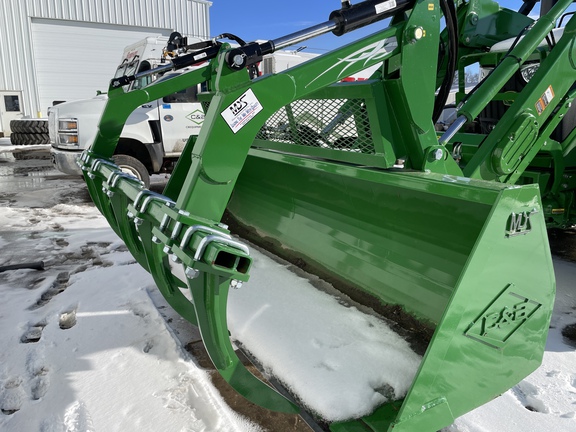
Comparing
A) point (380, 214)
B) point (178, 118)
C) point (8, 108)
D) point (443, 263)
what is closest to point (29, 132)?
point (8, 108)

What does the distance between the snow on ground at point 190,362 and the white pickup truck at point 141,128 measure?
11.0 ft

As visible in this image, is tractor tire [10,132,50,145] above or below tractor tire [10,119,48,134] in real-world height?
below

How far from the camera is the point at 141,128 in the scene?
697cm

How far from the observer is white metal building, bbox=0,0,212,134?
20141 mm

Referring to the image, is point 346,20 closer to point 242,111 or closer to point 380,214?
point 242,111

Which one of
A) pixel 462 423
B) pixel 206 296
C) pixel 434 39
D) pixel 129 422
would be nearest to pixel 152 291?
pixel 129 422

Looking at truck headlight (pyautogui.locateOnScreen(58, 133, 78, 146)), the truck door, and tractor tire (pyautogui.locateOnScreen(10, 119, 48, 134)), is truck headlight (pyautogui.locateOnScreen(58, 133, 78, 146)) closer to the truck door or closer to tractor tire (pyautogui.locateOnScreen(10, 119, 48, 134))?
the truck door

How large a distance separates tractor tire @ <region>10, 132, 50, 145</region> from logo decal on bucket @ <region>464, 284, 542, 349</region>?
18.3 m

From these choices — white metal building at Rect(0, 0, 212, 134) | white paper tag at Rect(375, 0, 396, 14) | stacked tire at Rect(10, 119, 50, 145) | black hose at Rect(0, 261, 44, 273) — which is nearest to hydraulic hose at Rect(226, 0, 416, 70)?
white paper tag at Rect(375, 0, 396, 14)

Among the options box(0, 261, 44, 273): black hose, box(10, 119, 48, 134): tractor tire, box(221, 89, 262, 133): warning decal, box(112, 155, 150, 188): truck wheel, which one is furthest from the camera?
box(10, 119, 48, 134): tractor tire

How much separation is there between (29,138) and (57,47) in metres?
5.75

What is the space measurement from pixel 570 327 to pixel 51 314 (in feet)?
11.7

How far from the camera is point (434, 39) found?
220cm

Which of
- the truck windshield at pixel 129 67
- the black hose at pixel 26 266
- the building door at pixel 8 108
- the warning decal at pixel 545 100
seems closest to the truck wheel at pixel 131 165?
the truck windshield at pixel 129 67
